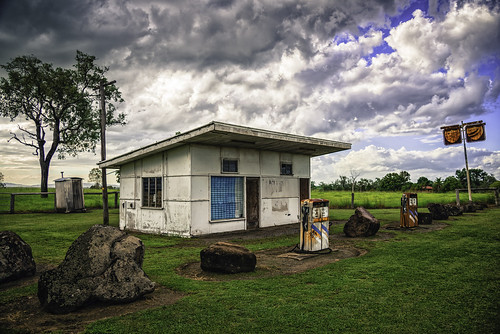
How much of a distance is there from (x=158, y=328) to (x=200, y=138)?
8009 millimetres

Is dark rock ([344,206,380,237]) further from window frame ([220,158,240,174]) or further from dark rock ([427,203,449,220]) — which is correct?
dark rock ([427,203,449,220])

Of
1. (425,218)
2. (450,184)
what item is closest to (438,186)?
(450,184)

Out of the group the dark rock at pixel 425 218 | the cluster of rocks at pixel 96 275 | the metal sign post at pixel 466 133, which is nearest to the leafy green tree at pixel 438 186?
the metal sign post at pixel 466 133

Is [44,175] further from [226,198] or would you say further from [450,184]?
[450,184]

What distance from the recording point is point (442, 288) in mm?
5207

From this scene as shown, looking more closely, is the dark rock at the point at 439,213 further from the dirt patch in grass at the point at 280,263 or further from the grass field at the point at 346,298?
the dirt patch in grass at the point at 280,263

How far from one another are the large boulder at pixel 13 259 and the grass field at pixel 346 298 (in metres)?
0.72

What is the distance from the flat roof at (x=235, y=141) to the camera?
1068cm

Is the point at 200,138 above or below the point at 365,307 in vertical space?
above

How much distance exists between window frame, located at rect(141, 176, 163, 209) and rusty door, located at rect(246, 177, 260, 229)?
139 inches

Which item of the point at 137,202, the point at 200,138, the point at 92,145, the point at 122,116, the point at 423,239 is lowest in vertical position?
the point at 423,239

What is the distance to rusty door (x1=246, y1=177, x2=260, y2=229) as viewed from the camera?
13.6m

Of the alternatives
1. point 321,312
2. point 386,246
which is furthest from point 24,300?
point 386,246

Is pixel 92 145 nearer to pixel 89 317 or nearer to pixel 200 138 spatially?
pixel 200 138
